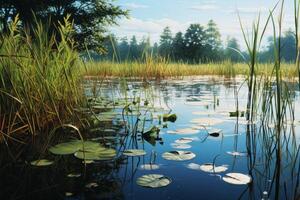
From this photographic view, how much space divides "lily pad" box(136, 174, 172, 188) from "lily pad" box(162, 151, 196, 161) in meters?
0.31

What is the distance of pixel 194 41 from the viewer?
40.9 m

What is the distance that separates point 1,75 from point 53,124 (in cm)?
58

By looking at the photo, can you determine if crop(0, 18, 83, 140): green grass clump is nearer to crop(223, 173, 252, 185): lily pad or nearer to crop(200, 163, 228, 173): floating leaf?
crop(200, 163, 228, 173): floating leaf

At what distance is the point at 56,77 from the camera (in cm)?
269

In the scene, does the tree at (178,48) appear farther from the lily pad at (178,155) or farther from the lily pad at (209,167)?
the lily pad at (209,167)

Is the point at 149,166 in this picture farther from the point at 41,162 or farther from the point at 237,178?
the point at 41,162

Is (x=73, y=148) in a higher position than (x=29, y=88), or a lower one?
lower

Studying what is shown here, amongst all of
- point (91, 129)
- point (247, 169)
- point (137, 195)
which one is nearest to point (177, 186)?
point (137, 195)

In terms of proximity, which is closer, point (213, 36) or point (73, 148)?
point (73, 148)

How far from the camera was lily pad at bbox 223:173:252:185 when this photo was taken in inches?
61.4

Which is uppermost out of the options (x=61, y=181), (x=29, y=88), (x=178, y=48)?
(x=178, y=48)

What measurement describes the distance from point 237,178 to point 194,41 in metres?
40.3

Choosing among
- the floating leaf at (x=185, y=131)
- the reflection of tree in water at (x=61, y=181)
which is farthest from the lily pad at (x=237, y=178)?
the floating leaf at (x=185, y=131)

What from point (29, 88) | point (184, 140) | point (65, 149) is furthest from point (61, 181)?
point (29, 88)
